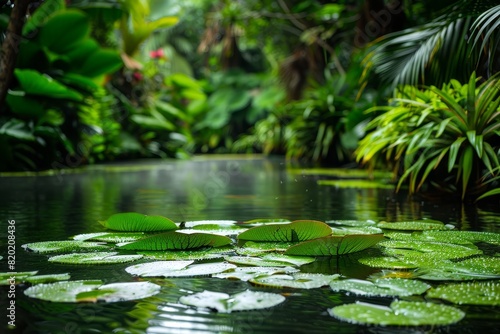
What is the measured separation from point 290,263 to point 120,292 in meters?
0.48

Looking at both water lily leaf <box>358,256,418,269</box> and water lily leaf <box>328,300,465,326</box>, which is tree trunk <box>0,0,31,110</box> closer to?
water lily leaf <box>358,256,418,269</box>

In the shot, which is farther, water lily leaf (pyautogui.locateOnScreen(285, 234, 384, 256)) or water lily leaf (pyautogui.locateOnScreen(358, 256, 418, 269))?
water lily leaf (pyautogui.locateOnScreen(285, 234, 384, 256))

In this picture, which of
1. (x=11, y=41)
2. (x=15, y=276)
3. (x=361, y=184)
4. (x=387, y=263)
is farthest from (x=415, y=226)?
(x=11, y=41)

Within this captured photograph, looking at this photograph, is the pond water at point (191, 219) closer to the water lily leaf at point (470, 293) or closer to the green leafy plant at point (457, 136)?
the water lily leaf at point (470, 293)

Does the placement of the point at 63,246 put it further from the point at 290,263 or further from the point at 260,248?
the point at 290,263

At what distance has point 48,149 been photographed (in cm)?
628

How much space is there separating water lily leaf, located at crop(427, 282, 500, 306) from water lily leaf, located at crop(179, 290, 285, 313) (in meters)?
0.33

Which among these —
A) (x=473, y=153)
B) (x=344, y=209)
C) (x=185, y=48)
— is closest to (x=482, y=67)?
(x=473, y=153)

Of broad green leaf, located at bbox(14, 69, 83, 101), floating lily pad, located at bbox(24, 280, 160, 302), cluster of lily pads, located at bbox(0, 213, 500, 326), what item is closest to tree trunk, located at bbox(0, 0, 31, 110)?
broad green leaf, located at bbox(14, 69, 83, 101)

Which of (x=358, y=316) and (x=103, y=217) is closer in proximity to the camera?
(x=358, y=316)

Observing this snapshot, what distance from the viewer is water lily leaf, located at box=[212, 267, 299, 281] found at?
1.33 meters

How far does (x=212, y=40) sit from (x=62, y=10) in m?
7.13

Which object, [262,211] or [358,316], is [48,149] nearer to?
[262,211]

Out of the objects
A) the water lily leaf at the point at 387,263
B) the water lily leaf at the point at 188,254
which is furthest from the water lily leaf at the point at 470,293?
the water lily leaf at the point at 188,254
